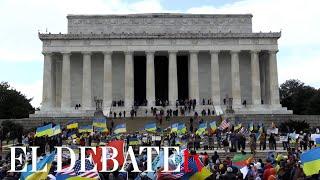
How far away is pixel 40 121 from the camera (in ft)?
210

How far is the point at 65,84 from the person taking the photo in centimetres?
7394

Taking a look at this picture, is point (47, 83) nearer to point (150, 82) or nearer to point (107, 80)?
point (107, 80)

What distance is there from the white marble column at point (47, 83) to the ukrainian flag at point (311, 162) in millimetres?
61397

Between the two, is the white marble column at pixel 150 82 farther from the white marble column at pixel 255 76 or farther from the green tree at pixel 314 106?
the green tree at pixel 314 106

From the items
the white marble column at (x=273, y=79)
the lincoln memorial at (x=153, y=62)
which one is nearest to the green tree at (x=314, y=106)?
the lincoln memorial at (x=153, y=62)

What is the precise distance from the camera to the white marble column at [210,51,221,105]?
2906 inches

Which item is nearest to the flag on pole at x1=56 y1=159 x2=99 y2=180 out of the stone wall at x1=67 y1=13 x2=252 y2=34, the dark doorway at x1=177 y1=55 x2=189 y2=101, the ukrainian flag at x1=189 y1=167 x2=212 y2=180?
the ukrainian flag at x1=189 y1=167 x2=212 y2=180

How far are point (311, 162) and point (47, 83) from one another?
6216cm

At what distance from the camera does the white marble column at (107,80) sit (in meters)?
73.9

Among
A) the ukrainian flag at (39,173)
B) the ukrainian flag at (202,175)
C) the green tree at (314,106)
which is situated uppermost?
the green tree at (314,106)

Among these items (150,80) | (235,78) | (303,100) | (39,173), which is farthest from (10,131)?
(303,100)

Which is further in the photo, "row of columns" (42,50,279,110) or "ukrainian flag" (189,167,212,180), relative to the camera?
"row of columns" (42,50,279,110)

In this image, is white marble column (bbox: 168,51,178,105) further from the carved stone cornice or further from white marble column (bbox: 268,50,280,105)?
white marble column (bbox: 268,50,280,105)

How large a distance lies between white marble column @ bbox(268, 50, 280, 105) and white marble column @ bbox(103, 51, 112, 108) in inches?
880
